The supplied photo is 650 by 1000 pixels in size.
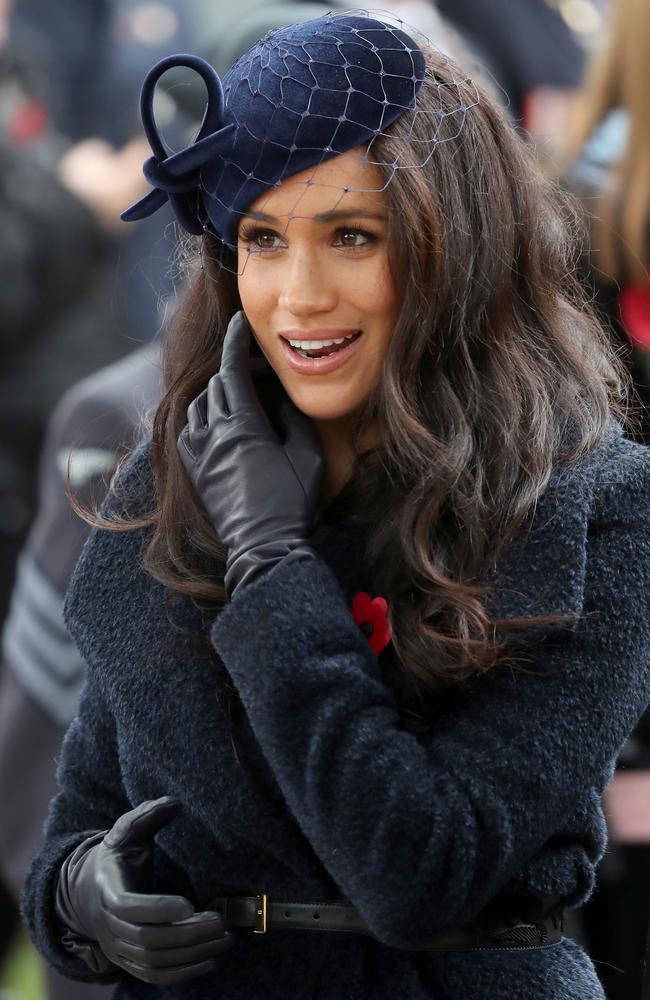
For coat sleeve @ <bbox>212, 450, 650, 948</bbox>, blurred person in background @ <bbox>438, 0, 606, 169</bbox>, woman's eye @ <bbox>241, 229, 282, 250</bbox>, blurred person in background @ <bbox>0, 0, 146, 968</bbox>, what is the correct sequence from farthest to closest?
blurred person in background @ <bbox>438, 0, 606, 169</bbox> < blurred person in background @ <bbox>0, 0, 146, 968</bbox> < woman's eye @ <bbox>241, 229, 282, 250</bbox> < coat sleeve @ <bbox>212, 450, 650, 948</bbox>

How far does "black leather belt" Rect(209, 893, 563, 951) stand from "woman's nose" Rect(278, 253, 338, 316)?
0.69 m

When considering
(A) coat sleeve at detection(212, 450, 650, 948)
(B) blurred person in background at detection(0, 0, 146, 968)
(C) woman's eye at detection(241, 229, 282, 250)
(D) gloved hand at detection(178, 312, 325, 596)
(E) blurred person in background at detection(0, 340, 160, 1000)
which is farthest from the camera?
(B) blurred person in background at detection(0, 0, 146, 968)

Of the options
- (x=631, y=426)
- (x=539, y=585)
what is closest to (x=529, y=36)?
(x=631, y=426)

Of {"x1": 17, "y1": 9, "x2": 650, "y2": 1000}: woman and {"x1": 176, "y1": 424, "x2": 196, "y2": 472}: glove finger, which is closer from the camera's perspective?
{"x1": 17, "y1": 9, "x2": 650, "y2": 1000}: woman

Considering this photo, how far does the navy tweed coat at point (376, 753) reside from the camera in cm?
169

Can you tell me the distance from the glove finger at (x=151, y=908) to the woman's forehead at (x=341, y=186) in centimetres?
81

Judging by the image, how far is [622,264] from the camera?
9.53 ft

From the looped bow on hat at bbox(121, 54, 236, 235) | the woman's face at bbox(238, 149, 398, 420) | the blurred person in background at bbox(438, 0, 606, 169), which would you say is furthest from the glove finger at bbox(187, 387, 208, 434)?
the blurred person in background at bbox(438, 0, 606, 169)

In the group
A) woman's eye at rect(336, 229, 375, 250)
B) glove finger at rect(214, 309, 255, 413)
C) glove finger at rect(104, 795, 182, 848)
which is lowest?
glove finger at rect(104, 795, 182, 848)

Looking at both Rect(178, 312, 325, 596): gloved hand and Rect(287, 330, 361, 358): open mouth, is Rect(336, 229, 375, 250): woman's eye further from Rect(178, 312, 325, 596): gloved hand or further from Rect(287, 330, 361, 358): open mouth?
Rect(178, 312, 325, 596): gloved hand

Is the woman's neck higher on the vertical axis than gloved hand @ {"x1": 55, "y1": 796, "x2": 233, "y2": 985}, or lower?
higher

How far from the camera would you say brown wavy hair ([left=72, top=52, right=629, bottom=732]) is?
182cm

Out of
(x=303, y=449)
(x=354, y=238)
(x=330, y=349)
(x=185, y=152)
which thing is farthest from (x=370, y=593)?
(x=185, y=152)

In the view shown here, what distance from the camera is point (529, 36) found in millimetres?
4883
